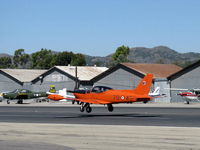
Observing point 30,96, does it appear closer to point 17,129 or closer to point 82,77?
point 82,77

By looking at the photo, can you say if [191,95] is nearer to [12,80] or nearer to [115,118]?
[115,118]

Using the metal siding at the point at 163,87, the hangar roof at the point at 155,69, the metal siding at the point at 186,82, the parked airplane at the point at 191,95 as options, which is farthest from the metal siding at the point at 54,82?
the parked airplane at the point at 191,95

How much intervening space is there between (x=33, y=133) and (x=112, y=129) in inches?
156

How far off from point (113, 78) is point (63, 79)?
41.5 feet

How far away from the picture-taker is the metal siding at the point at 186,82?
66.8 meters

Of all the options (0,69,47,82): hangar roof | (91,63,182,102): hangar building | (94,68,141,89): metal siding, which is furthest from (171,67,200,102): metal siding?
(0,69,47,82): hangar roof

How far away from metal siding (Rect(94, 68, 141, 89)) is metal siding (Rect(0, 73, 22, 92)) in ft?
66.0

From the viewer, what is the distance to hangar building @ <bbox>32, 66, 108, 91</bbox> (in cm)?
8381

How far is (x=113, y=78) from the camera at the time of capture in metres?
77.8

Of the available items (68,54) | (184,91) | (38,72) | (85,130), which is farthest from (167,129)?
(68,54)

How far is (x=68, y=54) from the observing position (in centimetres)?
17400

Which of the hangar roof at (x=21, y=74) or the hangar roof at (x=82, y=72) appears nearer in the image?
the hangar roof at (x=82, y=72)

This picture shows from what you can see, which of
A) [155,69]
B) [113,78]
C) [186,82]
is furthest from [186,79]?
[113,78]

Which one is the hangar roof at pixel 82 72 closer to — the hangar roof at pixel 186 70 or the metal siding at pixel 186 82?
the hangar roof at pixel 186 70
